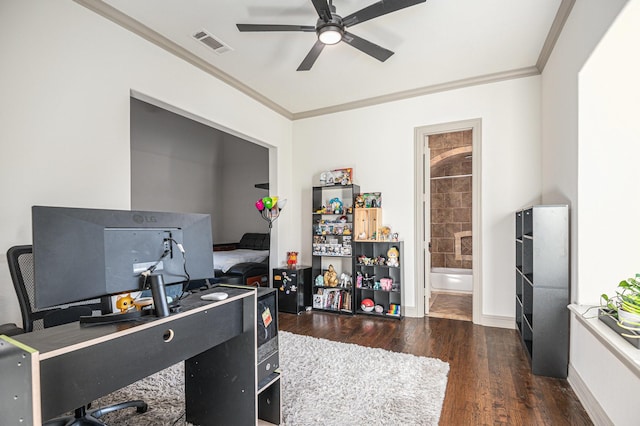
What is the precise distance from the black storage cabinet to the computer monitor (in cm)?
278

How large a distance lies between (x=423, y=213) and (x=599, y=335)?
2.42m

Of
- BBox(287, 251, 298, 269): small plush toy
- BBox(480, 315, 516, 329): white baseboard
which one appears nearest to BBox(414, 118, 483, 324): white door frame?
BBox(480, 315, 516, 329): white baseboard

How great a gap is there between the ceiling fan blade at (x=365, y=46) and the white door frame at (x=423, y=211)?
5.31 feet

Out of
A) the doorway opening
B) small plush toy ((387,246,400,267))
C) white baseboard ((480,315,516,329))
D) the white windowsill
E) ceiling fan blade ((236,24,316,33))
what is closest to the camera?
the white windowsill

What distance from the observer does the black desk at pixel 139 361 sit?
86cm

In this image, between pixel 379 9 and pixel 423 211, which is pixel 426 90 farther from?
pixel 379 9

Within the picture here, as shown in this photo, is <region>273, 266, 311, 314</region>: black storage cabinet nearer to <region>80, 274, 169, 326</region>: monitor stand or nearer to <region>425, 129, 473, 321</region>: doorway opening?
<region>425, 129, 473, 321</region>: doorway opening

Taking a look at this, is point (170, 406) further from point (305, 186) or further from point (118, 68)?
point (305, 186)

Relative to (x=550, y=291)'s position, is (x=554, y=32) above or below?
above

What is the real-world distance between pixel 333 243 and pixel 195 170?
4.13 meters

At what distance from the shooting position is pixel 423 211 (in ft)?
13.3

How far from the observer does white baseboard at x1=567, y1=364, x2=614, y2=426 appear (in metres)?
1.82

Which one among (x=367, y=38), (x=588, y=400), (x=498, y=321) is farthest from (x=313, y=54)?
(x=498, y=321)

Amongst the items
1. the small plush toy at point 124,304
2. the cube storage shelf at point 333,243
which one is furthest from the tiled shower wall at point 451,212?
the small plush toy at point 124,304
